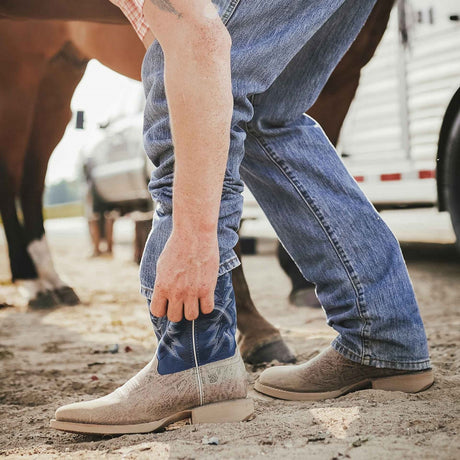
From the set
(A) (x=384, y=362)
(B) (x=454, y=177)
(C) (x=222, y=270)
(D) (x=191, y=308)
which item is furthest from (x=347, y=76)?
(D) (x=191, y=308)

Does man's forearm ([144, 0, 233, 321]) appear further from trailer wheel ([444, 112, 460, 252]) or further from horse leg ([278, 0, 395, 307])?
trailer wheel ([444, 112, 460, 252])

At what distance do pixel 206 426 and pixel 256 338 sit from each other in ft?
2.61

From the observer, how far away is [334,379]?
1720 millimetres

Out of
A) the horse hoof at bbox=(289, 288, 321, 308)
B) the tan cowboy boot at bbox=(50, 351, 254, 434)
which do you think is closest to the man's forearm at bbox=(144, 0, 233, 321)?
the tan cowboy boot at bbox=(50, 351, 254, 434)

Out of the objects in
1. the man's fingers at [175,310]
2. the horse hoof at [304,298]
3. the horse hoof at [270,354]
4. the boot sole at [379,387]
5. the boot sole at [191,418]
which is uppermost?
the man's fingers at [175,310]

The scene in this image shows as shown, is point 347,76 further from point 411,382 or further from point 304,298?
point 411,382

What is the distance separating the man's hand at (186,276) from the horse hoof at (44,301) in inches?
101

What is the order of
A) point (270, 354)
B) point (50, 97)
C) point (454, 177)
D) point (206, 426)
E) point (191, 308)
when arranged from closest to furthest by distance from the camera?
point (191, 308) < point (206, 426) < point (270, 354) < point (454, 177) < point (50, 97)

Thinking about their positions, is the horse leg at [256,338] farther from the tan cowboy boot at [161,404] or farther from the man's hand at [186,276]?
the man's hand at [186,276]

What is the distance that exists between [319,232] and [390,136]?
284 centimetres

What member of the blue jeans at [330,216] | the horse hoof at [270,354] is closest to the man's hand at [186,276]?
the blue jeans at [330,216]

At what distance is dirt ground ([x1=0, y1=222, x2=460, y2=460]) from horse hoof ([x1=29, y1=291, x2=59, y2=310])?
0.20 ft

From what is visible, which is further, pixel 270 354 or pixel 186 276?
pixel 270 354

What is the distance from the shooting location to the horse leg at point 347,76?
2811 mm
